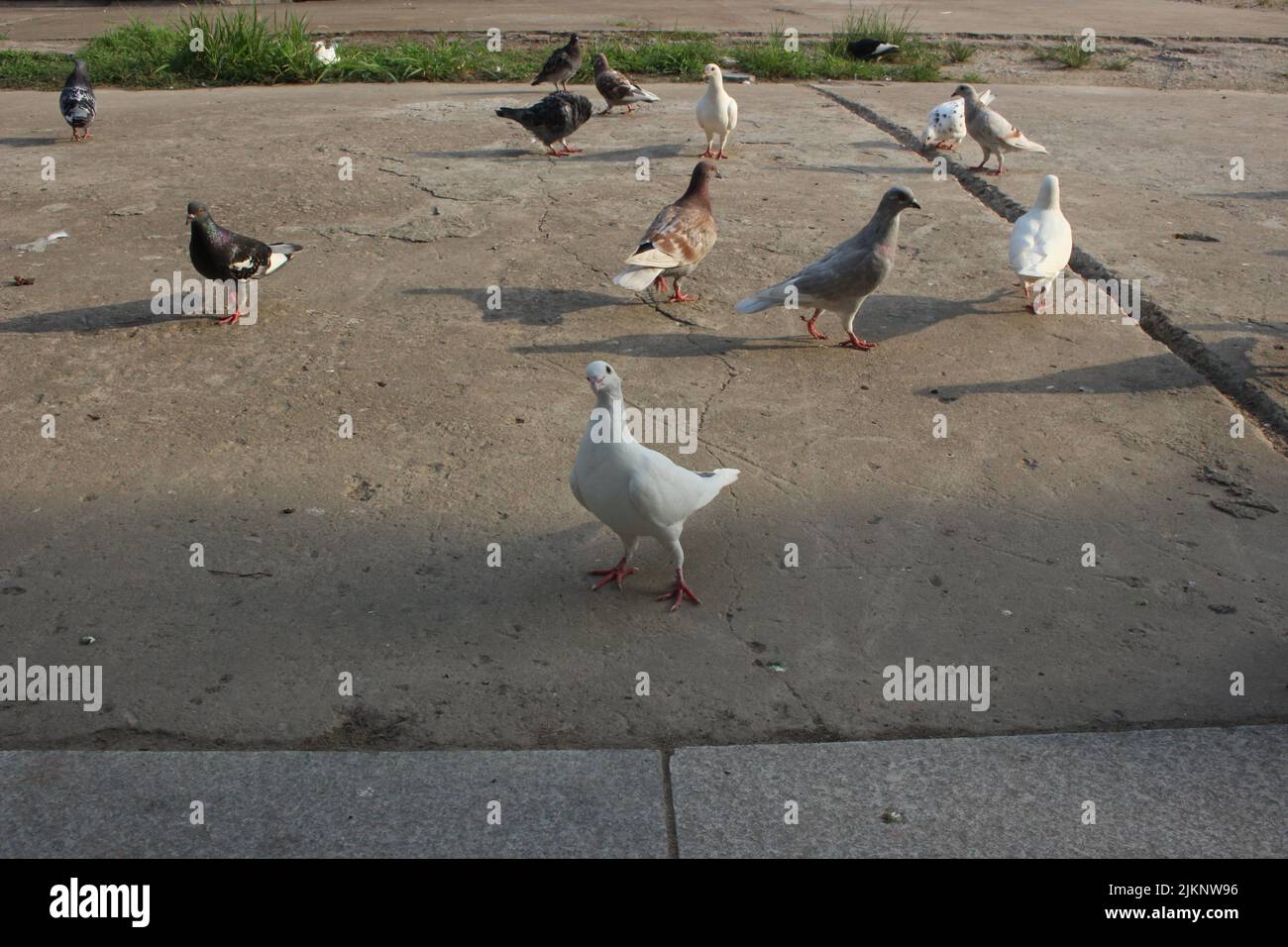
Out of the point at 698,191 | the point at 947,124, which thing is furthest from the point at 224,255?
the point at 947,124

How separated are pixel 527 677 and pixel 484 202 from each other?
5014 millimetres

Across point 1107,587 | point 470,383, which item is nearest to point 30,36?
point 470,383

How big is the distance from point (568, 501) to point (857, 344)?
6.82ft

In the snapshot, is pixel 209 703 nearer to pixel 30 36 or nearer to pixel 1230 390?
pixel 1230 390

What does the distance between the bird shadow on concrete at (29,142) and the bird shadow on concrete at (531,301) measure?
4673mm

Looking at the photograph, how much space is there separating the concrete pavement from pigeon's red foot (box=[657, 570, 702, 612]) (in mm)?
723

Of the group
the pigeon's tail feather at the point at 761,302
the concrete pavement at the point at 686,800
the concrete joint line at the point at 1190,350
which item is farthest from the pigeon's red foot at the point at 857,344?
the concrete pavement at the point at 686,800

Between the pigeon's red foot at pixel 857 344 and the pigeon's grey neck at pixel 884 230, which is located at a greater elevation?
the pigeon's grey neck at pixel 884 230

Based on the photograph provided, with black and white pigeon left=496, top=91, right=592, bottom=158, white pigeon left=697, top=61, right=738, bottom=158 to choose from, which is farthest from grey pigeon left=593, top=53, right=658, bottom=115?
white pigeon left=697, top=61, right=738, bottom=158

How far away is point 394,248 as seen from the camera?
267 inches

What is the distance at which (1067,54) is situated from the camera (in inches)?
509

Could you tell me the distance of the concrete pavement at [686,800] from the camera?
106 inches

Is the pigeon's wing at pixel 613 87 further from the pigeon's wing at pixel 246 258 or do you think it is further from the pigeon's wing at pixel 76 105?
the pigeon's wing at pixel 246 258

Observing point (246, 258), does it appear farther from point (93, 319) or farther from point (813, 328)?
point (813, 328)
